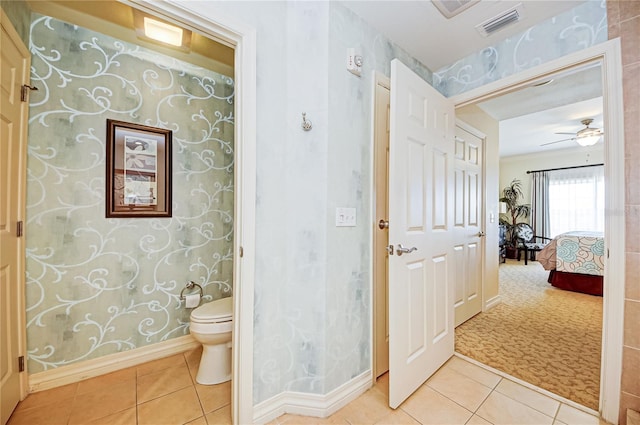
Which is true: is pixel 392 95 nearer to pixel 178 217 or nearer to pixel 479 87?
pixel 479 87

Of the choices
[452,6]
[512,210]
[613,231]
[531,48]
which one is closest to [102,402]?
[613,231]

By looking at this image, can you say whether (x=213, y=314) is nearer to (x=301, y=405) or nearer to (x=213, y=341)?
(x=213, y=341)

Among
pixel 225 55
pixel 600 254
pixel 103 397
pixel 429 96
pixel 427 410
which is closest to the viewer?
pixel 427 410

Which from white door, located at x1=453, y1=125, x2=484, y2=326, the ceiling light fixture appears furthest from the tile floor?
the ceiling light fixture

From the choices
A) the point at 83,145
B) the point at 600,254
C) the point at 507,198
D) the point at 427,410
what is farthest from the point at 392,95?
the point at 507,198

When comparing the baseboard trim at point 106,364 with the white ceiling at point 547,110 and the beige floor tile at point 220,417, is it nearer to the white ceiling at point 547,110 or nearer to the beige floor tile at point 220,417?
the beige floor tile at point 220,417

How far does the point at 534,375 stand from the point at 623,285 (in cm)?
89

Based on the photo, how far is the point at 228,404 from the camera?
5.21ft

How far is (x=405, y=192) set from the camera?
156cm

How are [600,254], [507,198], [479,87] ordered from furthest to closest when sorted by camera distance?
[507,198] → [600,254] → [479,87]

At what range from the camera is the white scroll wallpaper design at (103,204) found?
5.67 ft

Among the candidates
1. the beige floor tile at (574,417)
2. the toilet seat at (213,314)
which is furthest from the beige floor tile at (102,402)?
the beige floor tile at (574,417)

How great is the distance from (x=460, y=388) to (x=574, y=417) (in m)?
0.56

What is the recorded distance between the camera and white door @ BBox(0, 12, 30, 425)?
1.40 m
